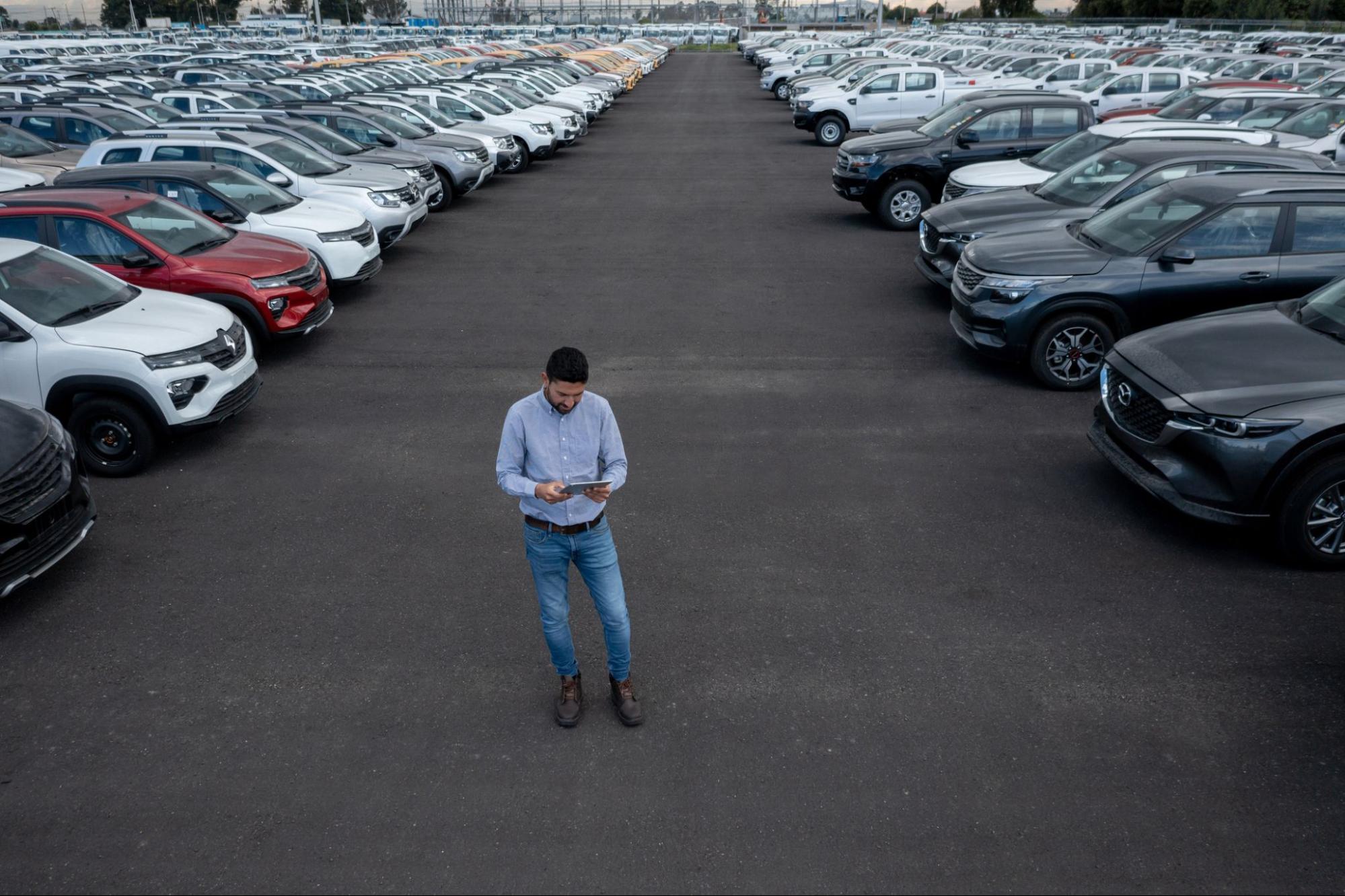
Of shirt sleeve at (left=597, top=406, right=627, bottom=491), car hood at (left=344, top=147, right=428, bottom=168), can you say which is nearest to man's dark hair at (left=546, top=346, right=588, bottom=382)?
shirt sleeve at (left=597, top=406, right=627, bottom=491)

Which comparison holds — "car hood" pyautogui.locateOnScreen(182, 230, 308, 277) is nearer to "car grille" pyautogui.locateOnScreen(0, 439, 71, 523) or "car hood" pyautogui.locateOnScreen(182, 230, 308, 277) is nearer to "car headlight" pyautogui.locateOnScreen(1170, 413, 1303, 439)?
"car grille" pyautogui.locateOnScreen(0, 439, 71, 523)

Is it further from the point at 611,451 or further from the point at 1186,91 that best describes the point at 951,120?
the point at 611,451

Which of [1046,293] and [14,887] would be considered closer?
[14,887]

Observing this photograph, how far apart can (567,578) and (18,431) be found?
12.5ft

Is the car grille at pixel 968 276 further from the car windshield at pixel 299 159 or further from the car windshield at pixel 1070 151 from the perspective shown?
the car windshield at pixel 299 159

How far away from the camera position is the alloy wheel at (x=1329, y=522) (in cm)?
584

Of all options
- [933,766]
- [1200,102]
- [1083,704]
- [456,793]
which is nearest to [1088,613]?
[1083,704]

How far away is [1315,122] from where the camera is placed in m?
16.6

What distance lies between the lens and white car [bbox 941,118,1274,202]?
40.3 ft

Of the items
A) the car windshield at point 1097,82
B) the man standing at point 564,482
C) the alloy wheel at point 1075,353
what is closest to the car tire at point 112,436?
the man standing at point 564,482

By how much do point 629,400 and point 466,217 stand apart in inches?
374

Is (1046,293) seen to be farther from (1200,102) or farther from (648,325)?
(1200,102)

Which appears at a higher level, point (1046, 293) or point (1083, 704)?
point (1046, 293)

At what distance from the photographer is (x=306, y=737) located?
460 cm
